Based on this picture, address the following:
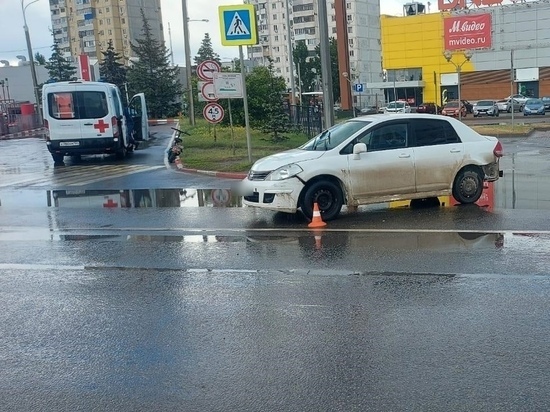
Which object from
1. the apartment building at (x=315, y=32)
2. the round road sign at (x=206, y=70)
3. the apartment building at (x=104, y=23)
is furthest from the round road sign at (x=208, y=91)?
the apartment building at (x=104, y=23)

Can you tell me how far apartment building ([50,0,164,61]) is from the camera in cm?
11306

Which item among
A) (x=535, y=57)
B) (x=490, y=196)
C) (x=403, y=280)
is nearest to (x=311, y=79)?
(x=535, y=57)

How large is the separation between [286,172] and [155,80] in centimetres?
4966

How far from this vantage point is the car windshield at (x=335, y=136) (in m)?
11.0

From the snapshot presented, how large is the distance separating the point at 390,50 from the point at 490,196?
69.0 m

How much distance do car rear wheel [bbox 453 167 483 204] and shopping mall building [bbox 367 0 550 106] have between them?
53.6m

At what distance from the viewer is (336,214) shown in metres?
10.8

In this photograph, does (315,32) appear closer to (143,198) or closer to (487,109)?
(487,109)

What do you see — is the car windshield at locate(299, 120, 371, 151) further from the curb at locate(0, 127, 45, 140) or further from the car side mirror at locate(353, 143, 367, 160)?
the curb at locate(0, 127, 45, 140)

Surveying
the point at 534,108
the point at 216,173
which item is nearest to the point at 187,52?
the point at 216,173

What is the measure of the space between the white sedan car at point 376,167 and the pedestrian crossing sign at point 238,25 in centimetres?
635

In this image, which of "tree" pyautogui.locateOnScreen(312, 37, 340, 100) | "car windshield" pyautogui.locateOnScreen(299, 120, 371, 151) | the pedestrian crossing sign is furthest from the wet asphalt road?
"tree" pyautogui.locateOnScreen(312, 37, 340, 100)

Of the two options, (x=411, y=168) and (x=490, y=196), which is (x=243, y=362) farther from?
(x=490, y=196)

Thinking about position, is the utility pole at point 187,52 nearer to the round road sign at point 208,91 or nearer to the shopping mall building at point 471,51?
the round road sign at point 208,91
